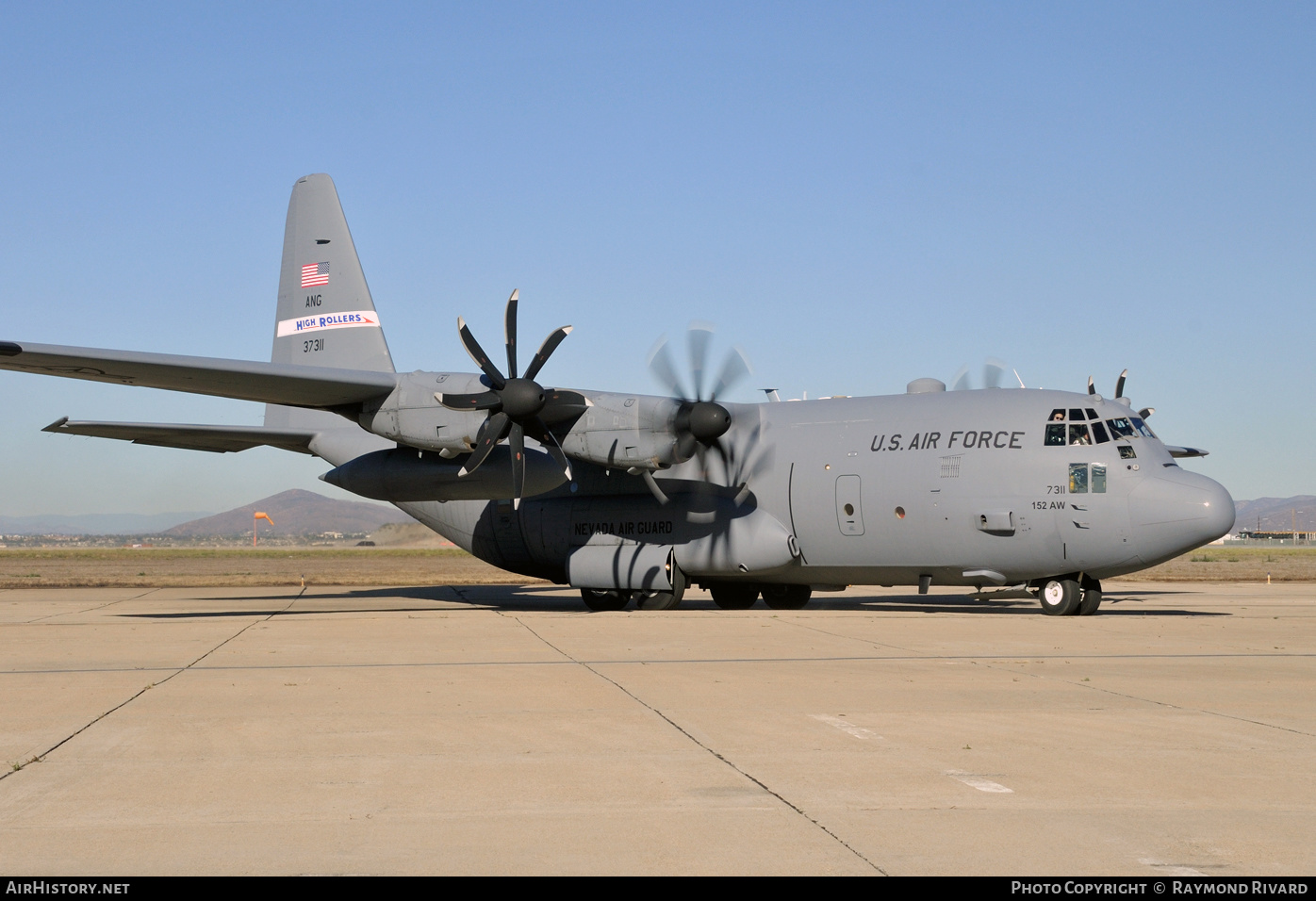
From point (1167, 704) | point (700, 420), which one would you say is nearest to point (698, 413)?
point (700, 420)

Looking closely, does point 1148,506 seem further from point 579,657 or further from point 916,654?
point 579,657

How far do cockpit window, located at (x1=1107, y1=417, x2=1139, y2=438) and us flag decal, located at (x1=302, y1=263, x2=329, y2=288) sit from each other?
17943 mm

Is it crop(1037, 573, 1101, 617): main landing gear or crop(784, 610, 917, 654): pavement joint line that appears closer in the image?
crop(784, 610, 917, 654): pavement joint line

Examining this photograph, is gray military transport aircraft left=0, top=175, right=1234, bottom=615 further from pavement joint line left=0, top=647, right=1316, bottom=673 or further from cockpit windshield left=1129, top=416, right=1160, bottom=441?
pavement joint line left=0, top=647, right=1316, bottom=673

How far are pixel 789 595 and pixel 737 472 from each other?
137 inches

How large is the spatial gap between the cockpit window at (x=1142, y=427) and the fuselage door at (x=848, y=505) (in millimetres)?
4999

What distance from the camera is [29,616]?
869 inches

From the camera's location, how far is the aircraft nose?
63.3ft

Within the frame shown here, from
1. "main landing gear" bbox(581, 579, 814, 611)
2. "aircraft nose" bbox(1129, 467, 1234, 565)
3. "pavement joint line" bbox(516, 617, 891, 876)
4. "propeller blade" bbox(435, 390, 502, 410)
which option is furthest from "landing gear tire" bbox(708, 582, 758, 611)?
"pavement joint line" bbox(516, 617, 891, 876)

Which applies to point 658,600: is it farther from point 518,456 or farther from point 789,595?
point 518,456

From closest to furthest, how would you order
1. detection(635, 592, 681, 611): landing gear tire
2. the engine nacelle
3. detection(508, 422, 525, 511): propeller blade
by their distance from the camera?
detection(508, 422, 525, 511): propeller blade < the engine nacelle < detection(635, 592, 681, 611): landing gear tire

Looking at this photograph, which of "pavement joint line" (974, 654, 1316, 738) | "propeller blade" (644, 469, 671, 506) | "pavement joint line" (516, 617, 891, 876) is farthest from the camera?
"propeller blade" (644, 469, 671, 506)

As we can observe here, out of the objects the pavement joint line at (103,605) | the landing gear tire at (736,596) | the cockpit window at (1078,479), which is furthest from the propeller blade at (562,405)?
the pavement joint line at (103,605)

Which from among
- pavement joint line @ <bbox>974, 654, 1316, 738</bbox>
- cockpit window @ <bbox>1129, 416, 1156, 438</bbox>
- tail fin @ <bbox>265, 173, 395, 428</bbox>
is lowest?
pavement joint line @ <bbox>974, 654, 1316, 738</bbox>
